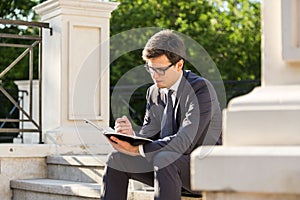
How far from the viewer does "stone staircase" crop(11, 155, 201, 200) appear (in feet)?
17.5

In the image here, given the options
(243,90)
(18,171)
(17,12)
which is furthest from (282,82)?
(17,12)

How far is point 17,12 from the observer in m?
17.2

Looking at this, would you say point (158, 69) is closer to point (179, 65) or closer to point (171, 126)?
point (179, 65)

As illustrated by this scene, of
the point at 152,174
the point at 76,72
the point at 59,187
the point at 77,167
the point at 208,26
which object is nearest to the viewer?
the point at 152,174

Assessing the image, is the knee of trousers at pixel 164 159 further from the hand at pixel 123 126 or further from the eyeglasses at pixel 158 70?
the eyeglasses at pixel 158 70

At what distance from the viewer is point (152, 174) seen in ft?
13.2

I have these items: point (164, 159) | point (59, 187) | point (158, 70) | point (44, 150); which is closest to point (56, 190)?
point (59, 187)

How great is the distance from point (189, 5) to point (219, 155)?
61.9ft

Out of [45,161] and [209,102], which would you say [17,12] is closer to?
[45,161]

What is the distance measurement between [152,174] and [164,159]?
0.92ft

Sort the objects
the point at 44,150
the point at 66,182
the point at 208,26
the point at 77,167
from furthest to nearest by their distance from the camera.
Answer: the point at 208,26, the point at 44,150, the point at 77,167, the point at 66,182

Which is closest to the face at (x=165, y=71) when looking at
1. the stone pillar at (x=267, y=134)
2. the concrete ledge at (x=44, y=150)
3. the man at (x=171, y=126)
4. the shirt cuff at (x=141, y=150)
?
the man at (x=171, y=126)

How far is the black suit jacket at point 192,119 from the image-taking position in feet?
12.8

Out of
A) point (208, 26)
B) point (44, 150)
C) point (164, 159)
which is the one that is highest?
point (208, 26)
